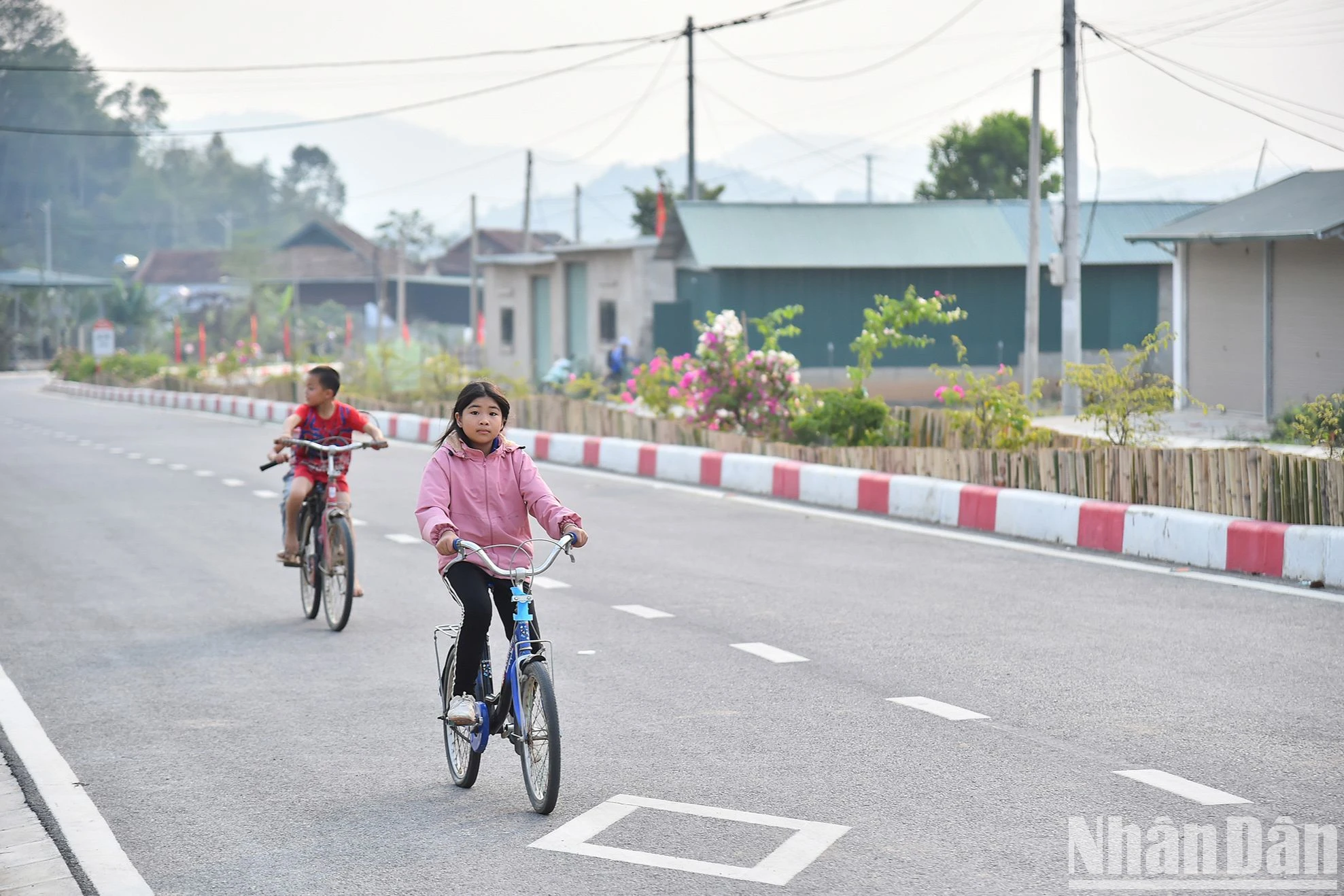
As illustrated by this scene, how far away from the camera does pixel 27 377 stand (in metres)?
77.4

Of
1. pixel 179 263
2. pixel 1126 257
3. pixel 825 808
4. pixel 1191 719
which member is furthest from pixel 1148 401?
pixel 179 263

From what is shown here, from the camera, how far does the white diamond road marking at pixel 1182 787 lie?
19.1 ft

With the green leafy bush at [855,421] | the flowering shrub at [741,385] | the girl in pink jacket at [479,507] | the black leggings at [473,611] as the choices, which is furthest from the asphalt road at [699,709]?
the flowering shrub at [741,385]

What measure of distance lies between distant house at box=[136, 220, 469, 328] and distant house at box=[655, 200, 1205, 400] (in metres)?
49.4

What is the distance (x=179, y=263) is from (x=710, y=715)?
359 feet

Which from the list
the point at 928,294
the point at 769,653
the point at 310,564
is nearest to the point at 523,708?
the point at 769,653

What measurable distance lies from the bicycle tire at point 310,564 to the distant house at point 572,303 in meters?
28.5

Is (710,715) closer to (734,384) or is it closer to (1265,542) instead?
(1265,542)

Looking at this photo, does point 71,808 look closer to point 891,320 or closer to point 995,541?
point 995,541

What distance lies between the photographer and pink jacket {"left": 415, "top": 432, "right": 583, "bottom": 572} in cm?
623

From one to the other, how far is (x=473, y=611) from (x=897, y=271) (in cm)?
3391

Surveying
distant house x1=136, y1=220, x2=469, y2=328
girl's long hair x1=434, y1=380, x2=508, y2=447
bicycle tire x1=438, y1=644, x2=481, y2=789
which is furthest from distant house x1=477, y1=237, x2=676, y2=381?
distant house x1=136, y1=220, x2=469, y2=328

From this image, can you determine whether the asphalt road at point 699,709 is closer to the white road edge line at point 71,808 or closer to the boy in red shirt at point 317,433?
the white road edge line at point 71,808

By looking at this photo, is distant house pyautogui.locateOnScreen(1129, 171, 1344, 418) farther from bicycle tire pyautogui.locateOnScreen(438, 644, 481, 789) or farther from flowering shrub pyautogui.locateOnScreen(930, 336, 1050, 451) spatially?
bicycle tire pyautogui.locateOnScreen(438, 644, 481, 789)
